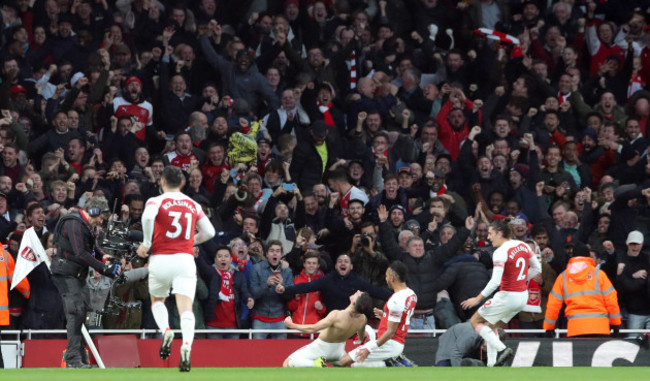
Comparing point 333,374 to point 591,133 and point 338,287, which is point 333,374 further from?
point 591,133

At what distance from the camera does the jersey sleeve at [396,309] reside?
49.5ft

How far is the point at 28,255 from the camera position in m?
16.0

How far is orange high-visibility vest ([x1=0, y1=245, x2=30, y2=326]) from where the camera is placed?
52.9 feet

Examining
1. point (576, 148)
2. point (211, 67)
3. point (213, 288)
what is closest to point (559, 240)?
point (576, 148)

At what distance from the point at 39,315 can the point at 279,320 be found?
313 cm

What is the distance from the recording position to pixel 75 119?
19703mm

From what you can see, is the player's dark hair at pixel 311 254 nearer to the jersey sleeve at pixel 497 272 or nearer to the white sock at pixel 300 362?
the white sock at pixel 300 362

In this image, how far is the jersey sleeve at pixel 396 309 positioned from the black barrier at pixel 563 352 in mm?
1550

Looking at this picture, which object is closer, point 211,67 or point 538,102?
point 211,67

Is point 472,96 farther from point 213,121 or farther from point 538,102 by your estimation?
point 213,121

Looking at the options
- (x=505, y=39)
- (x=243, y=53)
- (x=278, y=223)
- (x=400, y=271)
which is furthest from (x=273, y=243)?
(x=505, y=39)

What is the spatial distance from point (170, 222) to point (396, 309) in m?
3.89

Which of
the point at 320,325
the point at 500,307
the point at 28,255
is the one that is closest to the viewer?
the point at 500,307

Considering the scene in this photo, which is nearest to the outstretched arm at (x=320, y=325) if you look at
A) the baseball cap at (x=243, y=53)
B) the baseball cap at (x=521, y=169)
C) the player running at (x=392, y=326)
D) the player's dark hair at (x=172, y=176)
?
the player running at (x=392, y=326)
